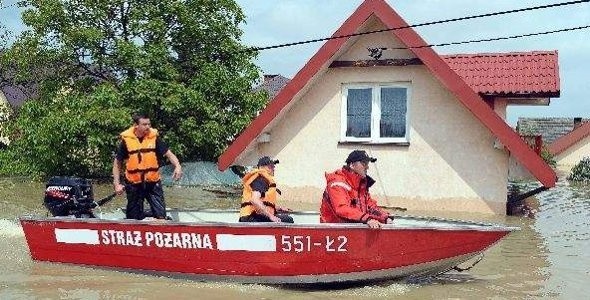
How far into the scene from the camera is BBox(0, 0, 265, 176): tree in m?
19.3

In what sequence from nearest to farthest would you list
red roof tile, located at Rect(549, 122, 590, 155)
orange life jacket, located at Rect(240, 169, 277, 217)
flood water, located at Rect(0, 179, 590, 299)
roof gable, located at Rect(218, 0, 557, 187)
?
1. flood water, located at Rect(0, 179, 590, 299)
2. orange life jacket, located at Rect(240, 169, 277, 217)
3. roof gable, located at Rect(218, 0, 557, 187)
4. red roof tile, located at Rect(549, 122, 590, 155)

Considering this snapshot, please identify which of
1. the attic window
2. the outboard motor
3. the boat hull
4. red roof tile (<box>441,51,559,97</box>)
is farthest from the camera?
red roof tile (<box>441,51,559,97</box>)

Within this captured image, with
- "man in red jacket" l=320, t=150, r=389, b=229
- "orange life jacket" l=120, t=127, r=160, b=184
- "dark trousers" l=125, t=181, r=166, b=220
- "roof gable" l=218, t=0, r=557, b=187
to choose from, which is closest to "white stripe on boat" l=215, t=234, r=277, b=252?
"man in red jacket" l=320, t=150, r=389, b=229

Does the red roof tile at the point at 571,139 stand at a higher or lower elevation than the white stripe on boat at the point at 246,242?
higher

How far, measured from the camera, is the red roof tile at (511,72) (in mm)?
13977

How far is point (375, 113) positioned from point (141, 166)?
657cm

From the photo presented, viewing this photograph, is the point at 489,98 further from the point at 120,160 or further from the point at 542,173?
the point at 120,160

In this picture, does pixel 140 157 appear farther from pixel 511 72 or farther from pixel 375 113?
pixel 511 72

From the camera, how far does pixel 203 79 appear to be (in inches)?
777

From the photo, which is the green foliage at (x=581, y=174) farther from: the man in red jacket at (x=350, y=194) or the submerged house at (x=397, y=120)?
the man in red jacket at (x=350, y=194)

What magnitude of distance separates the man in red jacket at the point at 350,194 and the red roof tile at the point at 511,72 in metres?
7.60

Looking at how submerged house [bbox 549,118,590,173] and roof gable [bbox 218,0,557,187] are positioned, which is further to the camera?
submerged house [bbox 549,118,590,173]

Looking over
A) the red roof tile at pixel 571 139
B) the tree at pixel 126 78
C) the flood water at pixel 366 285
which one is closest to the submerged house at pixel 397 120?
the flood water at pixel 366 285

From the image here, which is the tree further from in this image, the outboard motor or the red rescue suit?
the red rescue suit
